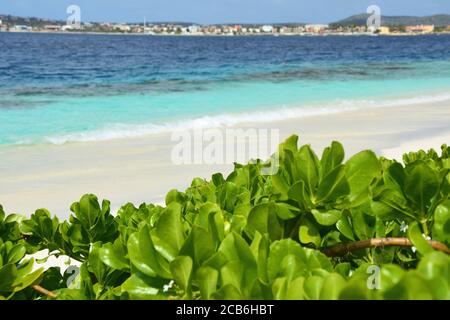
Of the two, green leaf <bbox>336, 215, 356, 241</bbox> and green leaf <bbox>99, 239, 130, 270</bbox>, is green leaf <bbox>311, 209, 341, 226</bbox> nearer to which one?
green leaf <bbox>336, 215, 356, 241</bbox>

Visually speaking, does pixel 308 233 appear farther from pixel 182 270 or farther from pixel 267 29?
pixel 267 29

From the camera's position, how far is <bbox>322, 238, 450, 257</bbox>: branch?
67 centimetres

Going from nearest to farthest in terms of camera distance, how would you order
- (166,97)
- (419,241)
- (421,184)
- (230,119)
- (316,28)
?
(419,241) → (421,184) → (230,119) → (166,97) → (316,28)

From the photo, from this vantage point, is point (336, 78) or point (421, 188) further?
point (336, 78)

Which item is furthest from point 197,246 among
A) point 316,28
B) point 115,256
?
point 316,28

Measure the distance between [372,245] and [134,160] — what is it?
5.32 m

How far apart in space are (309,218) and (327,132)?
7082 mm

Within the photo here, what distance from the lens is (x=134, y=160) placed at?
5.96 m

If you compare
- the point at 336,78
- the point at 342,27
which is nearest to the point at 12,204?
the point at 336,78

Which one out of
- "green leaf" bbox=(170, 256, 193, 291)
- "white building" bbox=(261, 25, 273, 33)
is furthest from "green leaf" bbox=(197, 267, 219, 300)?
"white building" bbox=(261, 25, 273, 33)

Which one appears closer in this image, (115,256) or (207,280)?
(207,280)

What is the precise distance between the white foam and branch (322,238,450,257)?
674cm
